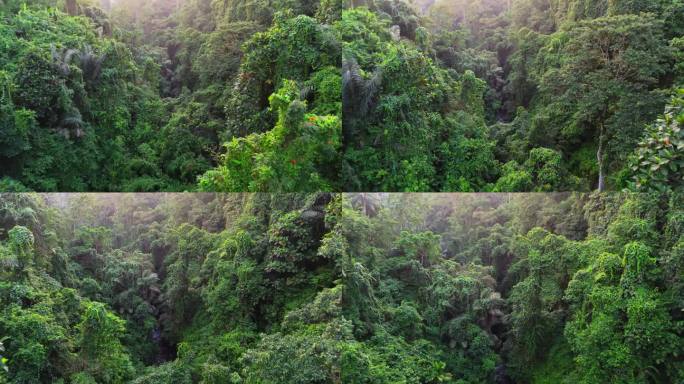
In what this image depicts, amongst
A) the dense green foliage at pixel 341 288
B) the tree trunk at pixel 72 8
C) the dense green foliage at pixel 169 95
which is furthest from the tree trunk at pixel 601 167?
the tree trunk at pixel 72 8

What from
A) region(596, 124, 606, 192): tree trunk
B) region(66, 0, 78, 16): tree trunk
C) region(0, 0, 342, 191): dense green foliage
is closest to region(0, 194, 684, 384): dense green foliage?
region(596, 124, 606, 192): tree trunk

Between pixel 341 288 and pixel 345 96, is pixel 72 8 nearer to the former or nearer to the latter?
pixel 345 96

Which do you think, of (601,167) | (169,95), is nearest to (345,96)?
(169,95)

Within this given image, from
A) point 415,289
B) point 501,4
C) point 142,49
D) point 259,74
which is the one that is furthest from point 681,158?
point 142,49

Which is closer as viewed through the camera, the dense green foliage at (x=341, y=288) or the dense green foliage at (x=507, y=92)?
the dense green foliage at (x=507, y=92)

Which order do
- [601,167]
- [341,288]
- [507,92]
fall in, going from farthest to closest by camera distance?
[341,288]
[507,92]
[601,167]

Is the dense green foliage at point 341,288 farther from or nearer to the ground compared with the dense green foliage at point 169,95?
nearer to the ground

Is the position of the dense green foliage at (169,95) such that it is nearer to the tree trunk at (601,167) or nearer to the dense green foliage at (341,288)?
the dense green foliage at (341,288)

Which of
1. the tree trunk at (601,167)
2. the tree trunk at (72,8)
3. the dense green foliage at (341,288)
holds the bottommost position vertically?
the dense green foliage at (341,288)
